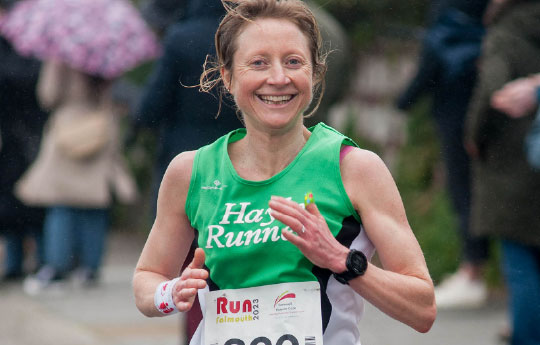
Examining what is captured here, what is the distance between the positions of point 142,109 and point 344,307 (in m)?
2.21

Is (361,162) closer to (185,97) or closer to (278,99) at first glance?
(278,99)

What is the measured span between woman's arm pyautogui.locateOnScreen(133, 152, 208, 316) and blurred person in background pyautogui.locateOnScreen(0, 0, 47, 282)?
527cm

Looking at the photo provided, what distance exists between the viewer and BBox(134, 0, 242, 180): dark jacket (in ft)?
13.2

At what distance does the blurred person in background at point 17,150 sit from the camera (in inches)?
316

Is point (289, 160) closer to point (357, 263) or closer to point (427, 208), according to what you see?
point (357, 263)

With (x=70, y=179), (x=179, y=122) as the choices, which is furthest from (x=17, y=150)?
(x=179, y=122)

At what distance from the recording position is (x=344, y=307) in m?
2.69

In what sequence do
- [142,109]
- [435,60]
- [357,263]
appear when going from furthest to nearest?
[435,60], [142,109], [357,263]

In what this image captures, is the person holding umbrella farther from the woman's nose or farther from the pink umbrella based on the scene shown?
the woman's nose

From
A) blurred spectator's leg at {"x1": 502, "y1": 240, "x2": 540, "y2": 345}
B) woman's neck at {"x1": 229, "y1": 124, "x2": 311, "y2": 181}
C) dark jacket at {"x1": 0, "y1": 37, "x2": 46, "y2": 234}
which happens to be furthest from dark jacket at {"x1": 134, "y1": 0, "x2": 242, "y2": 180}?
dark jacket at {"x1": 0, "y1": 37, "x2": 46, "y2": 234}

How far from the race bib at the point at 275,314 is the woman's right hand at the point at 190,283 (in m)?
0.15

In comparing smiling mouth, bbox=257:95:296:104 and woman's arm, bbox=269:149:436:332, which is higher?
smiling mouth, bbox=257:95:296:104

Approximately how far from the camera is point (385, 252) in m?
2.59

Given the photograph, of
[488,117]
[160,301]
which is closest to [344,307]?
[160,301]
